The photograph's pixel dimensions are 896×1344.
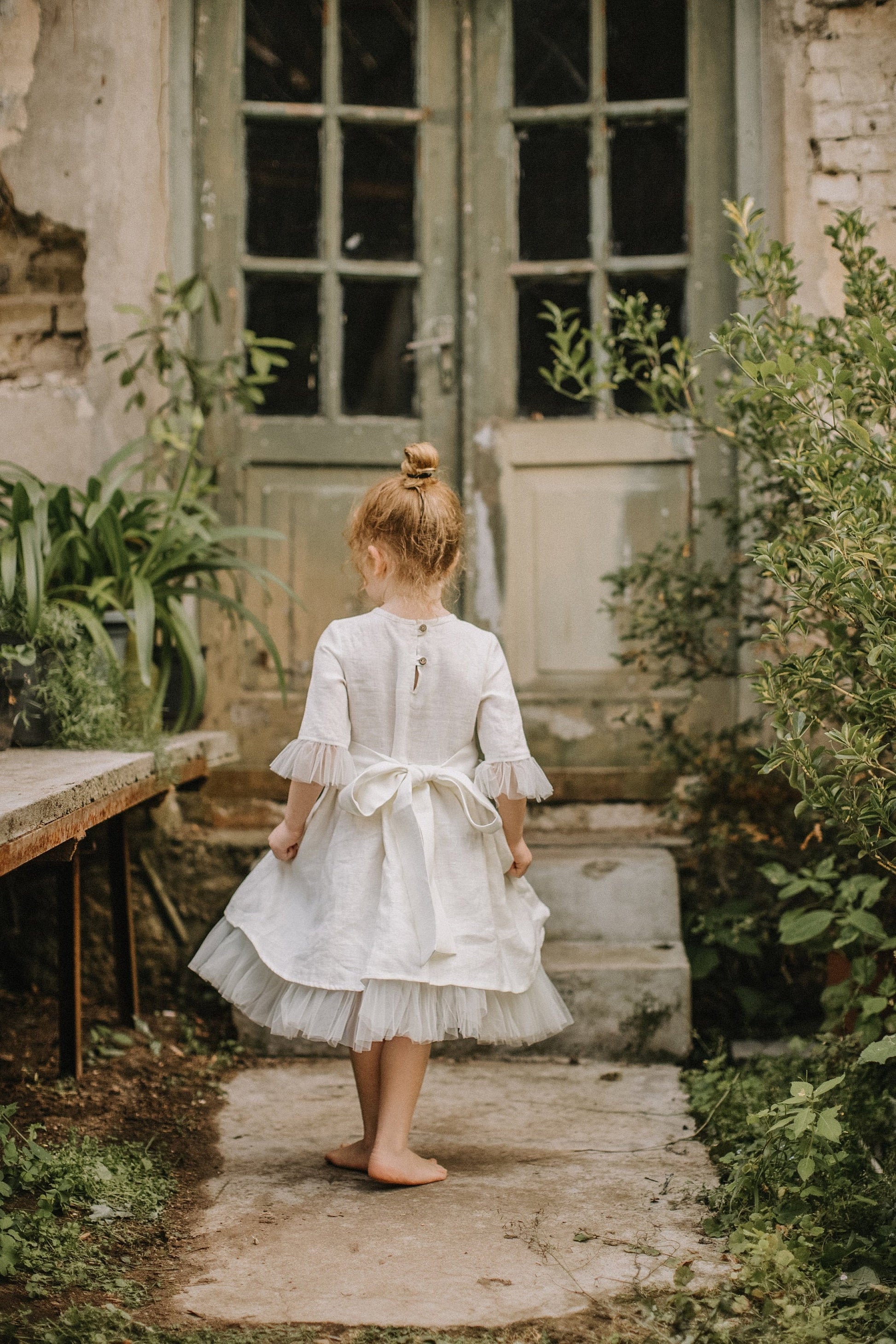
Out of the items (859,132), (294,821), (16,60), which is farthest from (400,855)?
(16,60)

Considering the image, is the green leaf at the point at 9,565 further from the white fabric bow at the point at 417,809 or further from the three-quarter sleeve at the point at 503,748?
the three-quarter sleeve at the point at 503,748

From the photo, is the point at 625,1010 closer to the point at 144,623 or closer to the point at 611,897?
the point at 611,897

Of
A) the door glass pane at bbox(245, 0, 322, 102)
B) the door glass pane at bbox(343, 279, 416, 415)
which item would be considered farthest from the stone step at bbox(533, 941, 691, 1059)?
the door glass pane at bbox(245, 0, 322, 102)

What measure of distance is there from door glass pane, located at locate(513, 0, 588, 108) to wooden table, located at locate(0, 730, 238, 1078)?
98.4 inches

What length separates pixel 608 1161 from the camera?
8.18 feet

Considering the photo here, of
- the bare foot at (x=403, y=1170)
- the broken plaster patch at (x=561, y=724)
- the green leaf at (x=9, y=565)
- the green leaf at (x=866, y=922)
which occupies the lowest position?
the bare foot at (x=403, y=1170)

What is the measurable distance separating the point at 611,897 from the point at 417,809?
126 centimetres

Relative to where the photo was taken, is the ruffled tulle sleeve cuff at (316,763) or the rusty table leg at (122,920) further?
the rusty table leg at (122,920)

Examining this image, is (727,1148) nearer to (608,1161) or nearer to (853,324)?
(608,1161)

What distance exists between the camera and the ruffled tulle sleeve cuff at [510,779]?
8.05 feet

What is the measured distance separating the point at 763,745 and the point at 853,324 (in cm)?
136

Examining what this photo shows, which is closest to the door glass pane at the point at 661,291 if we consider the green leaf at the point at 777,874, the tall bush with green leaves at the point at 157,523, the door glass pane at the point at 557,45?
the door glass pane at the point at 557,45

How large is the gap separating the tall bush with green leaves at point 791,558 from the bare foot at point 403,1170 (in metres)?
0.99

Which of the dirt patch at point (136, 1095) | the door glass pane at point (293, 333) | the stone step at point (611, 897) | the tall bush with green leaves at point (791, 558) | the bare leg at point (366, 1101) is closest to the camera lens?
the dirt patch at point (136, 1095)
